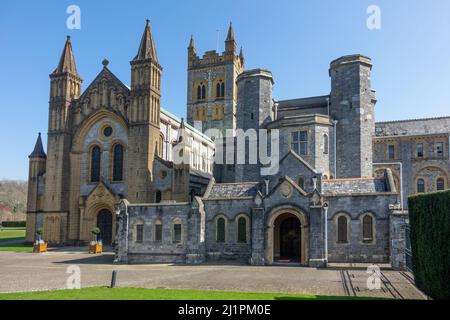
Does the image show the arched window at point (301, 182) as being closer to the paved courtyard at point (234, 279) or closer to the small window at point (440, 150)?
the paved courtyard at point (234, 279)

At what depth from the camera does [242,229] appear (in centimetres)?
3108

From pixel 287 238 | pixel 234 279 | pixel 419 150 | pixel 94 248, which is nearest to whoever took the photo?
pixel 234 279

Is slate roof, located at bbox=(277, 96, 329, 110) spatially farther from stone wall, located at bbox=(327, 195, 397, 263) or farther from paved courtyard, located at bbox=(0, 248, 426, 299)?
paved courtyard, located at bbox=(0, 248, 426, 299)

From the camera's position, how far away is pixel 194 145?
188 feet

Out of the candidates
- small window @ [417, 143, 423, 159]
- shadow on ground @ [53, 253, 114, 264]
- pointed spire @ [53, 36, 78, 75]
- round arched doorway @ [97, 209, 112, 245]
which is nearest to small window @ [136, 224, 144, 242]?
shadow on ground @ [53, 253, 114, 264]

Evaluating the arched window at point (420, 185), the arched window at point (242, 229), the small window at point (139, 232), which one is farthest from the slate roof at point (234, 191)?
the arched window at point (420, 185)

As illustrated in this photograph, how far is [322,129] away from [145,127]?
17497 millimetres

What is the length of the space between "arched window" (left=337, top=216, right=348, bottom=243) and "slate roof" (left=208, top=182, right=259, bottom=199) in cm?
672

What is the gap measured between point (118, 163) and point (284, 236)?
21409mm

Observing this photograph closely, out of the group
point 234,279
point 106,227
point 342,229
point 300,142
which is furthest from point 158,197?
point 234,279

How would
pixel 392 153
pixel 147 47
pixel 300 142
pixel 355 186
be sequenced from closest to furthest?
pixel 355 186 → pixel 300 142 → pixel 147 47 → pixel 392 153

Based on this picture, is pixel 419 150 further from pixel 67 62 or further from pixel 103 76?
pixel 67 62

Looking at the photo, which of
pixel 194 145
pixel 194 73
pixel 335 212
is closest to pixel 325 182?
pixel 335 212

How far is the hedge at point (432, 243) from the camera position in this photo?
1391cm
